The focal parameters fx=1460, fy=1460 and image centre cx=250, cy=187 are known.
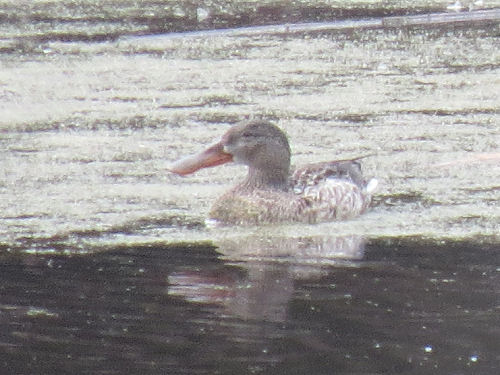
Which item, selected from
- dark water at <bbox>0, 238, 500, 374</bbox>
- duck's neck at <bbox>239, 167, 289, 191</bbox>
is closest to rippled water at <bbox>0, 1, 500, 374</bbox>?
dark water at <bbox>0, 238, 500, 374</bbox>

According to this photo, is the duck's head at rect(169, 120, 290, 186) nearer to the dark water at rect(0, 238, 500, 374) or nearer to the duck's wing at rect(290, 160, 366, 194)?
the duck's wing at rect(290, 160, 366, 194)

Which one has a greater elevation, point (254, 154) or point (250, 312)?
point (254, 154)

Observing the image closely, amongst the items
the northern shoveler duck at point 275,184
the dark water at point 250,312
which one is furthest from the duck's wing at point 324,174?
the dark water at point 250,312

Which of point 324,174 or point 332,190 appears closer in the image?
point 332,190

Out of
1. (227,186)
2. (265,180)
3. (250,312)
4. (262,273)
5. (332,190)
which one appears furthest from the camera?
(227,186)

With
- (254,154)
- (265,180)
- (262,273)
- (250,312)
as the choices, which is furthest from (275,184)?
(250,312)

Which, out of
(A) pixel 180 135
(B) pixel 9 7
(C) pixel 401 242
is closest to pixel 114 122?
(A) pixel 180 135

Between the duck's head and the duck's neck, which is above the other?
the duck's head

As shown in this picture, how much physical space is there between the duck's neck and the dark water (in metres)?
1.18

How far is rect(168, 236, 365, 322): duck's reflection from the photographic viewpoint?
5958mm

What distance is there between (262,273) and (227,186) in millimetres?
2118

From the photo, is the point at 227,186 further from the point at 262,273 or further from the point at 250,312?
the point at 250,312

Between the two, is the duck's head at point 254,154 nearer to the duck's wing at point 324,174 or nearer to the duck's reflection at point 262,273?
the duck's wing at point 324,174

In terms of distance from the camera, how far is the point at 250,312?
584 cm
